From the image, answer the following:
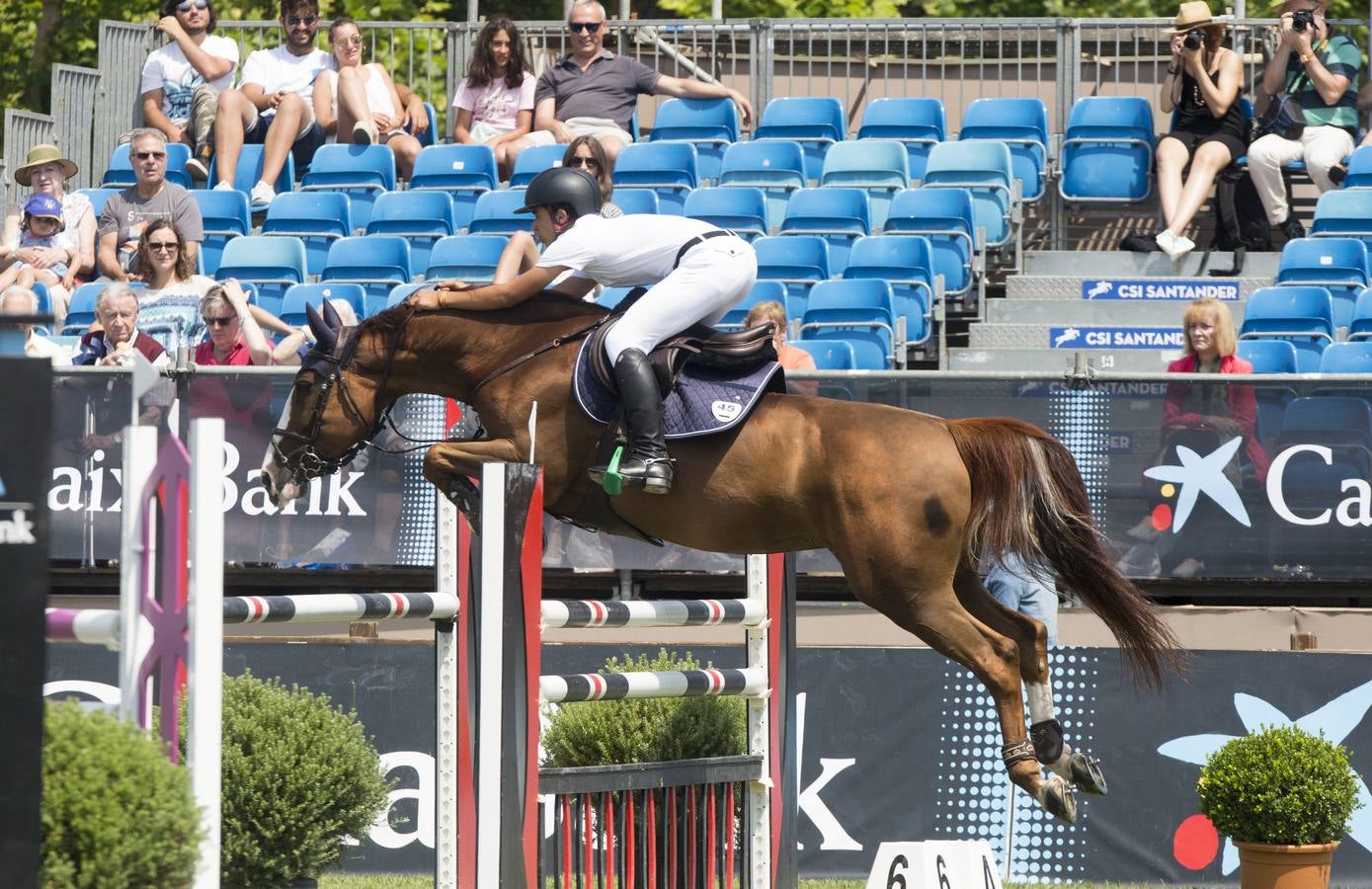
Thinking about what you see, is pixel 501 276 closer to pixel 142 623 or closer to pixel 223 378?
pixel 223 378

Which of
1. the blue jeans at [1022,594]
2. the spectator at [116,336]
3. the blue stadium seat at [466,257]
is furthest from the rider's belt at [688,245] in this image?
the blue stadium seat at [466,257]

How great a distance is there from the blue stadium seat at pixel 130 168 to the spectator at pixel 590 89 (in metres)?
2.23

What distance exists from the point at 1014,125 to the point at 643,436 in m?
6.36

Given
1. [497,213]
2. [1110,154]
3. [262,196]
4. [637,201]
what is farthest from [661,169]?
[1110,154]

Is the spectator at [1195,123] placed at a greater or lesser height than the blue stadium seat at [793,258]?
greater

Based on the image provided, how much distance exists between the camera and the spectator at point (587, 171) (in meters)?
8.45

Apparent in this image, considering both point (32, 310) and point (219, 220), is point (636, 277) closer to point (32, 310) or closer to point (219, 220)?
point (32, 310)

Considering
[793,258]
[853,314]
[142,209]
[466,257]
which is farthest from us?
[142,209]

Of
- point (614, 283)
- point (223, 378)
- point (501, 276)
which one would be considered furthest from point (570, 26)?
point (614, 283)

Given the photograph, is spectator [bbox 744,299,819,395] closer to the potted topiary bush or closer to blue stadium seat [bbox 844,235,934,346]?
blue stadium seat [bbox 844,235,934,346]

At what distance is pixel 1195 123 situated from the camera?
10.5 m

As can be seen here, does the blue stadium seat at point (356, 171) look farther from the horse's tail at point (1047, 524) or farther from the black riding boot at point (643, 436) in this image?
the horse's tail at point (1047, 524)

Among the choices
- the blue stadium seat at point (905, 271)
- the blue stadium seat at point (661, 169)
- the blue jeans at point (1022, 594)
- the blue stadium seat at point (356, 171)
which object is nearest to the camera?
the blue jeans at point (1022, 594)

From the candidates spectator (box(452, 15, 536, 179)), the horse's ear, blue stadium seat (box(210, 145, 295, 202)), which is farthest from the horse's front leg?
blue stadium seat (box(210, 145, 295, 202))
